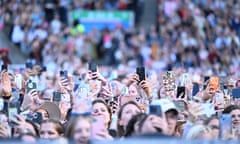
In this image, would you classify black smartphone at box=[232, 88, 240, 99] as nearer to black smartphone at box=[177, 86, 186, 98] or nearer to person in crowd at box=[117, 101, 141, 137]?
black smartphone at box=[177, 86, 186, 98]

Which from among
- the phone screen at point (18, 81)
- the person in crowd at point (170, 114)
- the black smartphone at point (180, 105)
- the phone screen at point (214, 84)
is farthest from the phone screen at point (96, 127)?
the phone screen at point (18, 81)

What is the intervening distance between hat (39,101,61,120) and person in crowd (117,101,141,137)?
0.76m

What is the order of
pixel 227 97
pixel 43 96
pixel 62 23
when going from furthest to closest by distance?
pixel 62 23 < pixel 43 96 < pixel 227 97

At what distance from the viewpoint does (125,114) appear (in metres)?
8.81

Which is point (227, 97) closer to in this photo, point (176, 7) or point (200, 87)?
point (200, 87)

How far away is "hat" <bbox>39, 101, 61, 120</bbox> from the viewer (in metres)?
9.35

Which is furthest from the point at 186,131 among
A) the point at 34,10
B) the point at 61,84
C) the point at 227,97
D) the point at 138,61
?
the point at 34,10

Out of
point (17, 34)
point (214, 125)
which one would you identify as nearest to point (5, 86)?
point (214, 125)

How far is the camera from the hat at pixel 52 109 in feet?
30.7

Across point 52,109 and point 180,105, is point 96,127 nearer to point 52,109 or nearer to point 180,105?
point 52,109

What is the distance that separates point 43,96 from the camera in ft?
39.0

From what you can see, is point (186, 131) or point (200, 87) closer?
point (186, 131)

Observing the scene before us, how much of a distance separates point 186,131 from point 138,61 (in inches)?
583

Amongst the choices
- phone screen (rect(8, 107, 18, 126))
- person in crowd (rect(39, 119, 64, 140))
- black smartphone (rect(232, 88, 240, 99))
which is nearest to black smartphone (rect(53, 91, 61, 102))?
phone screen (rect(8, 107, 18, 126))
